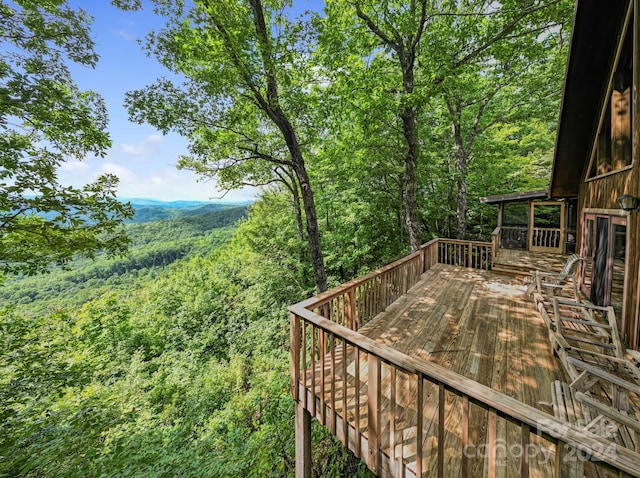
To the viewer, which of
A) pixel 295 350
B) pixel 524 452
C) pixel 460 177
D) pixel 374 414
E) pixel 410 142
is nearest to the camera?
pixel 524 452

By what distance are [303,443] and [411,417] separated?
60.7 inches

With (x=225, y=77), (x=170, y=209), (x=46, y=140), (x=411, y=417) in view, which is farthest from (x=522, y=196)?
(x=170, y=209)

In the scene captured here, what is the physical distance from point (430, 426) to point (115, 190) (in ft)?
20.4

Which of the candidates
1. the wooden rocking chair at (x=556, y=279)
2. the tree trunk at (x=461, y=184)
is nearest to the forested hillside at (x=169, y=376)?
the wooden rocking chair at (x=556, y=279)

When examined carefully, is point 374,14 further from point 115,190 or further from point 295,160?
point 115,190

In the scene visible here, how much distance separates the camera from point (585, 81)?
4.87 meters

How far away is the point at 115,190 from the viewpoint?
4.76m

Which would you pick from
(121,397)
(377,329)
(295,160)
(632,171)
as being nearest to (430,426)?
(377,329)

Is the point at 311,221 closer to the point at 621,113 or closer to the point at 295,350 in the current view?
the point at 295,350

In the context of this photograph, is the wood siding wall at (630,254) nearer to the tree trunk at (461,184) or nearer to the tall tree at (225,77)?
the tall tree at (225,77)

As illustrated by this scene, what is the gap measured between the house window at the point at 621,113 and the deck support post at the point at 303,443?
236 inches

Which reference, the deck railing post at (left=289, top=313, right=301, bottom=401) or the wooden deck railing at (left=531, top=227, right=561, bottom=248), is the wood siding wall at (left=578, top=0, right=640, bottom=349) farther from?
the wooden deck railing at (left=531, top=227, right=561, bottom=248)

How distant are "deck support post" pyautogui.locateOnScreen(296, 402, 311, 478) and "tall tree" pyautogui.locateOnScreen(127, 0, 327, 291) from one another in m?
3.93

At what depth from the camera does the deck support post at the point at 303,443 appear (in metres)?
3.04
